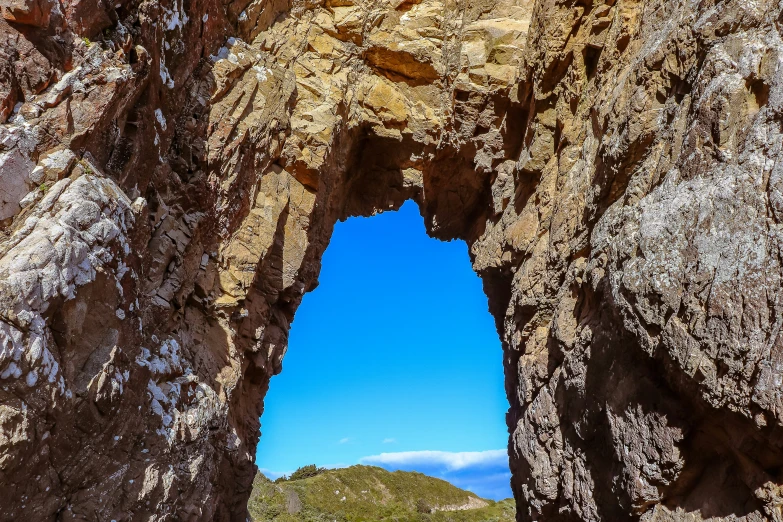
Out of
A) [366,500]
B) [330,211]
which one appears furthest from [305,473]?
[330,211]

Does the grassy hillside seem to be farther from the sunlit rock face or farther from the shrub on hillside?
the sunlit rock face

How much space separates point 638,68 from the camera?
1079cm

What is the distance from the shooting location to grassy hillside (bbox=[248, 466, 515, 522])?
1236 inches

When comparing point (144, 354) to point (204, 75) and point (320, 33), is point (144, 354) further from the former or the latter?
point (320, 33)

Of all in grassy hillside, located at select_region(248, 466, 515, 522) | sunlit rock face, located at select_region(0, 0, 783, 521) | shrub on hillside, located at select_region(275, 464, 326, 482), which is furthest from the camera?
shrub on hillside, located at select_region(275, 464, 326, 482)

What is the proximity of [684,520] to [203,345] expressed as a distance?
989 cm

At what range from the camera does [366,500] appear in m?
36.2

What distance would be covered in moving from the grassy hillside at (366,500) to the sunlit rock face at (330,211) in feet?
59.7

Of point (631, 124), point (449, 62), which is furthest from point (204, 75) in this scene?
point (631, 124)

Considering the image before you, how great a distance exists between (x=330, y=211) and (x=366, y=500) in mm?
25432

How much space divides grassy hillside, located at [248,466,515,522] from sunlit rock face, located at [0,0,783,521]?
18185 millimetres

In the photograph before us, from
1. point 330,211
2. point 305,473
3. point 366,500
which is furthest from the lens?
point 305,473

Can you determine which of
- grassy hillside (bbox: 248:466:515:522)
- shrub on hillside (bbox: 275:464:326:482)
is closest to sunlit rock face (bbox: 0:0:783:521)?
grassy hillside (bbox: 248:466:515:522)

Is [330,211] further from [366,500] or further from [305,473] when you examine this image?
[305,473]
